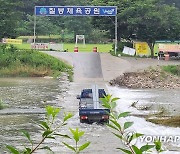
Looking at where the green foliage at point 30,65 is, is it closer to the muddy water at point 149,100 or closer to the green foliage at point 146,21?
the green foliage at point 146,21

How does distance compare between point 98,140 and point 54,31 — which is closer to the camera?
point 98,140

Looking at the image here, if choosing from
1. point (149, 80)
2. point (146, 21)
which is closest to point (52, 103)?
point (149, 80)

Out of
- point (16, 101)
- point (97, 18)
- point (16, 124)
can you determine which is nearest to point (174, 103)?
point (16, 101)

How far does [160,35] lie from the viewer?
157 feet

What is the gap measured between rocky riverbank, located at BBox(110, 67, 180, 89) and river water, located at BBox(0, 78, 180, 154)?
184 cm

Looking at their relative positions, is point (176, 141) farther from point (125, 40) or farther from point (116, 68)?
point (125, 40)

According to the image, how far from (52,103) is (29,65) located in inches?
598

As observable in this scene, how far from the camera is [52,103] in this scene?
90.6 ft

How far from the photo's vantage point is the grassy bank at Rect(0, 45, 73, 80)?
136 ft

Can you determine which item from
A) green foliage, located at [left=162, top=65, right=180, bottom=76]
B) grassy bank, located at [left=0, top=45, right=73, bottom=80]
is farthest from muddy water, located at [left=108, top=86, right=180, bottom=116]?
grassy bank, located at [left=0, top=45, right=73, bottom=80]

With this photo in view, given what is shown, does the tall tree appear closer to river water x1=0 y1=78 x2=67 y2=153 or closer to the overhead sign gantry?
the overhead sign gantry

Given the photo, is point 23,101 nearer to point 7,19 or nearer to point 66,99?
point 66,99

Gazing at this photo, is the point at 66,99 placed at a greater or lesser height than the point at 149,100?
greater

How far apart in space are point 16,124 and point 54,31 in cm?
5423
